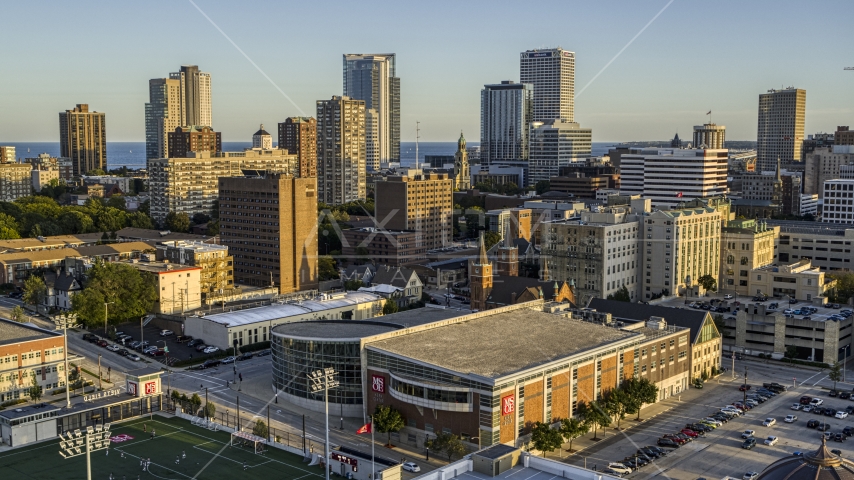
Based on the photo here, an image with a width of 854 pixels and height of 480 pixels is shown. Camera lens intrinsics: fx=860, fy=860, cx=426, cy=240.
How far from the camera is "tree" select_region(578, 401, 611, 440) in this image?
4422 cm

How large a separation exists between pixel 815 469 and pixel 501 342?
29474 millimetres

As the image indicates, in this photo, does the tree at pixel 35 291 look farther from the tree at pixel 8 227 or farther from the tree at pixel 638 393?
the tree at pixel 638 393

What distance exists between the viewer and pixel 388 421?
141 ft

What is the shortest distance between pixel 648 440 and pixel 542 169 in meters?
156

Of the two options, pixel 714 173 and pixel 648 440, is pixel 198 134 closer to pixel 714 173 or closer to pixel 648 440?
pixel 714 173

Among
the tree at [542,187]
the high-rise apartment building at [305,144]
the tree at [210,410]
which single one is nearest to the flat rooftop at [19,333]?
the tree at [210,410]

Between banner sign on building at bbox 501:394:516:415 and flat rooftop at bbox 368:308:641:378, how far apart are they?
1.15 metres

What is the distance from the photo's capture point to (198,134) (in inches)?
6117

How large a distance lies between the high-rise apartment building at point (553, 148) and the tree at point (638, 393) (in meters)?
149

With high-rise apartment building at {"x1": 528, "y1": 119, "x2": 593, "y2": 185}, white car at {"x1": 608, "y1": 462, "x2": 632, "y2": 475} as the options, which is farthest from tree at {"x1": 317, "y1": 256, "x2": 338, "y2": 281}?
high-rise apartment building at {"x1": 528, "y1": 119, "x2": 593, "y2": 185}

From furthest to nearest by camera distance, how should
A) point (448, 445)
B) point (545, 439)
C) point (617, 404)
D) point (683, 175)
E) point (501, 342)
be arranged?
point (683, 175)
point (501, 342)
point (617, 404)
point (545, 439)
point (448, 445)

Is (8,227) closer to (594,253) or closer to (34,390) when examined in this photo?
(34,390)

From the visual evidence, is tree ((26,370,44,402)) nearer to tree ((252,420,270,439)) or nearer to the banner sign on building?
tree ((252,420,270,439))

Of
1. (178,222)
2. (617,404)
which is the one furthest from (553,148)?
(617,404)
